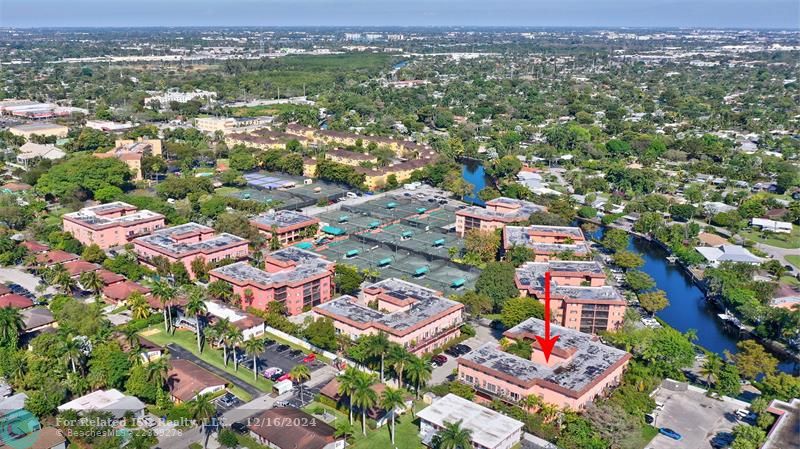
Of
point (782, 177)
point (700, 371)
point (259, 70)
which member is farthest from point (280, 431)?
point (259, 70)

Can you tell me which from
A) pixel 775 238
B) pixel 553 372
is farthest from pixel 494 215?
pixel 553 372

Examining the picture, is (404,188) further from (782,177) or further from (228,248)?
(782,177)

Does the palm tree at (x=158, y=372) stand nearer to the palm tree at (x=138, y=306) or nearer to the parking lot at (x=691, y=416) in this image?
the palm tree at (x=138, y=306)

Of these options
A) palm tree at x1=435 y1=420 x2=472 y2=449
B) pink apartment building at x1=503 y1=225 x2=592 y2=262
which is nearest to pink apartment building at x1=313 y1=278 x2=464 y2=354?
palm tree at x1=435 y1=420 x2=472 y2=449

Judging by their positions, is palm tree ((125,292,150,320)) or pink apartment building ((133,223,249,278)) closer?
Answer: palm tree ((125,292,150,320))

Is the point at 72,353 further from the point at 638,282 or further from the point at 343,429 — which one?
the point at 638,282

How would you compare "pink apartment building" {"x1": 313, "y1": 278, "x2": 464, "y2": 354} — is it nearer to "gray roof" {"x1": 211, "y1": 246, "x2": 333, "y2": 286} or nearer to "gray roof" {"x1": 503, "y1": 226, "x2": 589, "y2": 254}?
"gray roof" {"x1": 211, "y1": 246, "x2": 333, "y2": 286}
